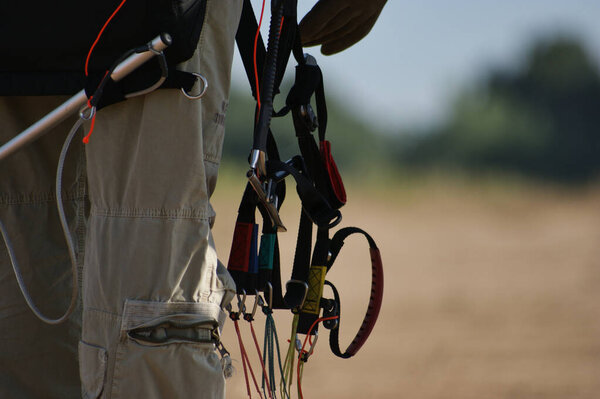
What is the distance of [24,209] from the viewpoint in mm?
1587

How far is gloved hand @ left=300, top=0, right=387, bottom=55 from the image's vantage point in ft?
5.38

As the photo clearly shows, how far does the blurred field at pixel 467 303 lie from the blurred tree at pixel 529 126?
3098 mm

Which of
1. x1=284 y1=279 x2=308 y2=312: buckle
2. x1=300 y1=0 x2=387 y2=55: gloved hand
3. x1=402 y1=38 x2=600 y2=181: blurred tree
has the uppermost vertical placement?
x1=402 y1=38 x2=600 y2=181: blurred tree

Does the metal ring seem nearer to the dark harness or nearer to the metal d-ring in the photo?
the metal d-ring

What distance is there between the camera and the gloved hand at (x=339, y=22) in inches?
64.6

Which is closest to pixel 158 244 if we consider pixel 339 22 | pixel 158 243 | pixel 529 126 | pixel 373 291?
pixel 158 243

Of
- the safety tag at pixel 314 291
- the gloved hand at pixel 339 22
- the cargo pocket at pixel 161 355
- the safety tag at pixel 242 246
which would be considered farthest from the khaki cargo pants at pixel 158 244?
the gloved hand at pixel 339 22

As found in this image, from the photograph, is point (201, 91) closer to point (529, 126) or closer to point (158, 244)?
point (158, 244)

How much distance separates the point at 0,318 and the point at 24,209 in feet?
0.74

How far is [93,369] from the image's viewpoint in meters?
1.20

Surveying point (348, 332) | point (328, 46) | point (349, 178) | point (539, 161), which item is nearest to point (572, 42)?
point (539, 161)

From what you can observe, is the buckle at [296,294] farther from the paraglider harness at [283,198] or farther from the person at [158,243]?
the person at [158,243]

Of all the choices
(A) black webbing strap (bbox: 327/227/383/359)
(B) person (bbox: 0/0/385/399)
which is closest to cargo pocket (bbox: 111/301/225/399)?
(B) person (bbox: 0/0/385/399)

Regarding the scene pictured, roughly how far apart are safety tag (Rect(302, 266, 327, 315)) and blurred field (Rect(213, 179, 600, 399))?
5.50 feet
